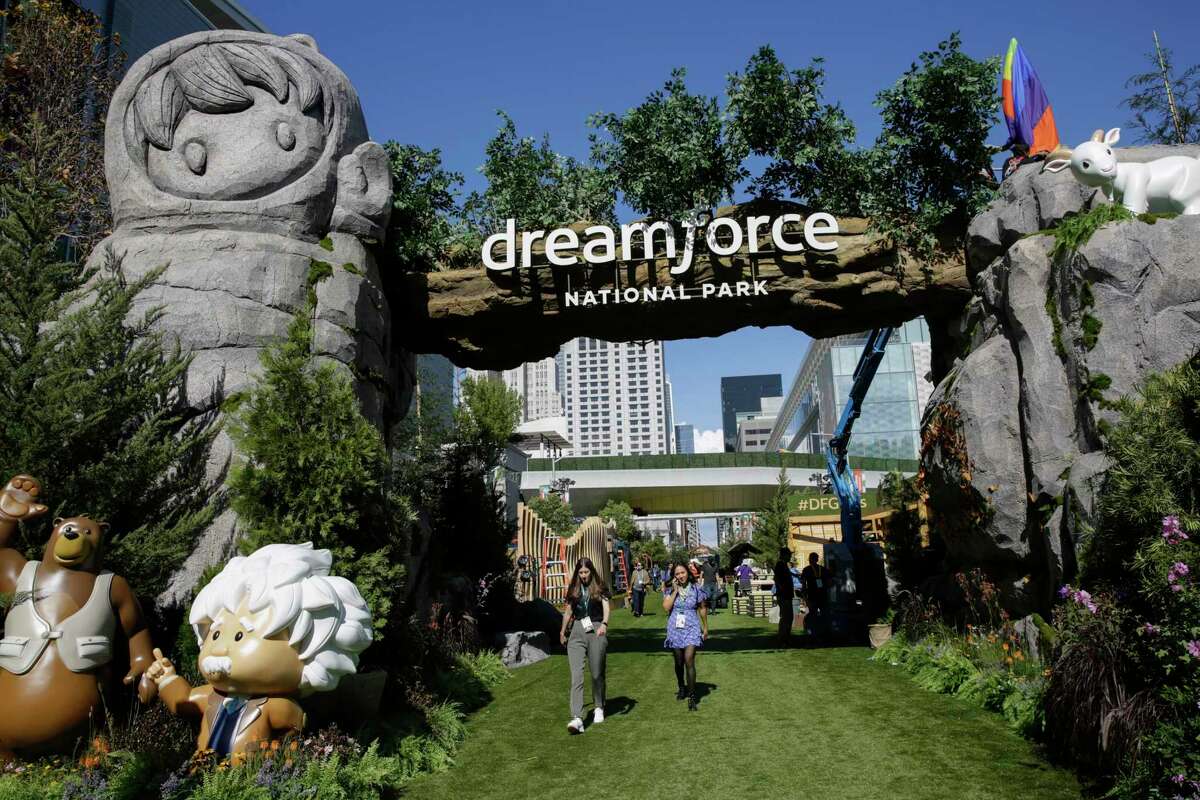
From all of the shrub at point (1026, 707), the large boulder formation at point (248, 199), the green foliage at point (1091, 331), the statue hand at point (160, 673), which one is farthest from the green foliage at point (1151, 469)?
the large boulder formation at point (248, 199)

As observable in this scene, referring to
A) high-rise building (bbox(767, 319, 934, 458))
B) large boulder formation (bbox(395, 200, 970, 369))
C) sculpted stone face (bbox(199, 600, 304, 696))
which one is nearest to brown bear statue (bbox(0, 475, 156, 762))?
sculpted stone face (bbox(199, 600, 304, 696))

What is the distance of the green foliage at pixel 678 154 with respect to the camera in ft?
41.3

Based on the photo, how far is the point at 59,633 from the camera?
231 inches

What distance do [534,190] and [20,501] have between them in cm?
881

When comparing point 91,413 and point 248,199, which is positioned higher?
point 248,199

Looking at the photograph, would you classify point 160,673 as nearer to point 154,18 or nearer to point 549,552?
point 549,552

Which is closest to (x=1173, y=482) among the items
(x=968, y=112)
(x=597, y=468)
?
(x=968, y=112)

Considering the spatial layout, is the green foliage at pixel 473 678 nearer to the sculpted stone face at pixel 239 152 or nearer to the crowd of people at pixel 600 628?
the crowd of people at pixel 600 628

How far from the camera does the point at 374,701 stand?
24.2ft

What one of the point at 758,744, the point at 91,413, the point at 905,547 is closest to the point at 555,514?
the point at 905,547

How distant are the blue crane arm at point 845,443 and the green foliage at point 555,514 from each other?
16.0 metres

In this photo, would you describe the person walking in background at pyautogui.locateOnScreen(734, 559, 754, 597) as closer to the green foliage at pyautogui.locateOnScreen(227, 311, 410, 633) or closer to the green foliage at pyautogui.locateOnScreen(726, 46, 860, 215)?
the green foliage at pyautogui.locateOnScreen(726, 46, 860, 215)

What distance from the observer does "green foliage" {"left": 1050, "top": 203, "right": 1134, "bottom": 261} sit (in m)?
8.74

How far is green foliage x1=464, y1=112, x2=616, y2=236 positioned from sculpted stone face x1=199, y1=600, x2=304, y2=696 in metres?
8.80
